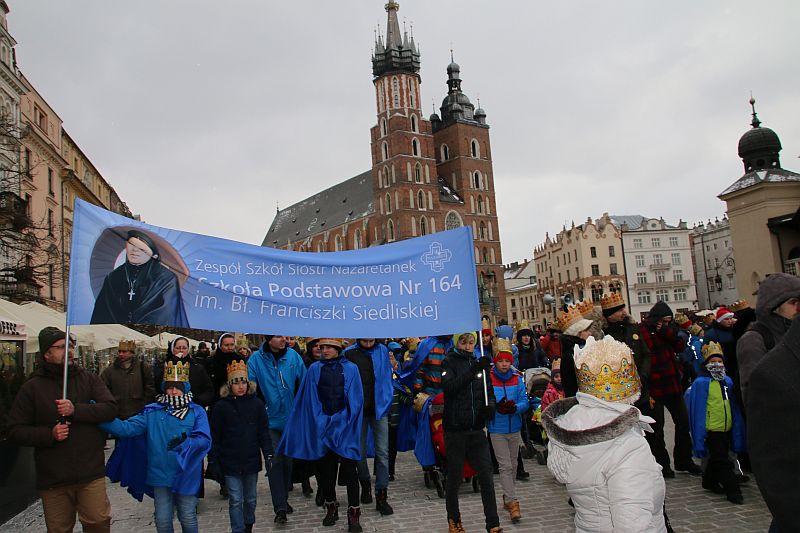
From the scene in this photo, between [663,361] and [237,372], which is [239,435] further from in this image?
[663,361]

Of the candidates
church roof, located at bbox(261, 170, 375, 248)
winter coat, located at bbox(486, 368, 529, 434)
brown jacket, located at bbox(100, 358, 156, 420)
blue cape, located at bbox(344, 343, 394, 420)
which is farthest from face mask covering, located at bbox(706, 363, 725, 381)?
church roof, located at bbox(261, 170, 375, 248)

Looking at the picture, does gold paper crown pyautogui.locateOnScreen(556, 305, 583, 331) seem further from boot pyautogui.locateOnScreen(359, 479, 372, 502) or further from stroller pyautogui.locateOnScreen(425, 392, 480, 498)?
boot pyautogui.locateOnScreen(359, 479, 372, 502)

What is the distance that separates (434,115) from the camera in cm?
8981

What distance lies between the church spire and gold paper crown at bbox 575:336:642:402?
265 feet

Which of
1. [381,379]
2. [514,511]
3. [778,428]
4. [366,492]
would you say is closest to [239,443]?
[381,379]

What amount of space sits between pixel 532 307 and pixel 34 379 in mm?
96969

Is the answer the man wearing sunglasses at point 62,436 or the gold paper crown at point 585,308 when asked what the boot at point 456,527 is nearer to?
the man wearing sunglasses at point 62,436

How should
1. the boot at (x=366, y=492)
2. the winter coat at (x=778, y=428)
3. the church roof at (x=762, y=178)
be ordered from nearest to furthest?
the winter coat at (x=778, y=428) → the boot at (x=366, y=492) → the church roof at (x=762, y=178)

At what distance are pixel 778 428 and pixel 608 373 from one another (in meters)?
1.13

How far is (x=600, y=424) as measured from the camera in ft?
10.5

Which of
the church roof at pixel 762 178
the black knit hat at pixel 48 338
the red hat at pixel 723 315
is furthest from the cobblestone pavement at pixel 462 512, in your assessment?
the church roof at pixel 762 178

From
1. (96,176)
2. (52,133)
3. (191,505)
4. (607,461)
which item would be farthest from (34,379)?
(96,176)

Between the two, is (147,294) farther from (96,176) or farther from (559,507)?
(96,176)

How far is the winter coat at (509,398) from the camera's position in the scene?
6898mm
